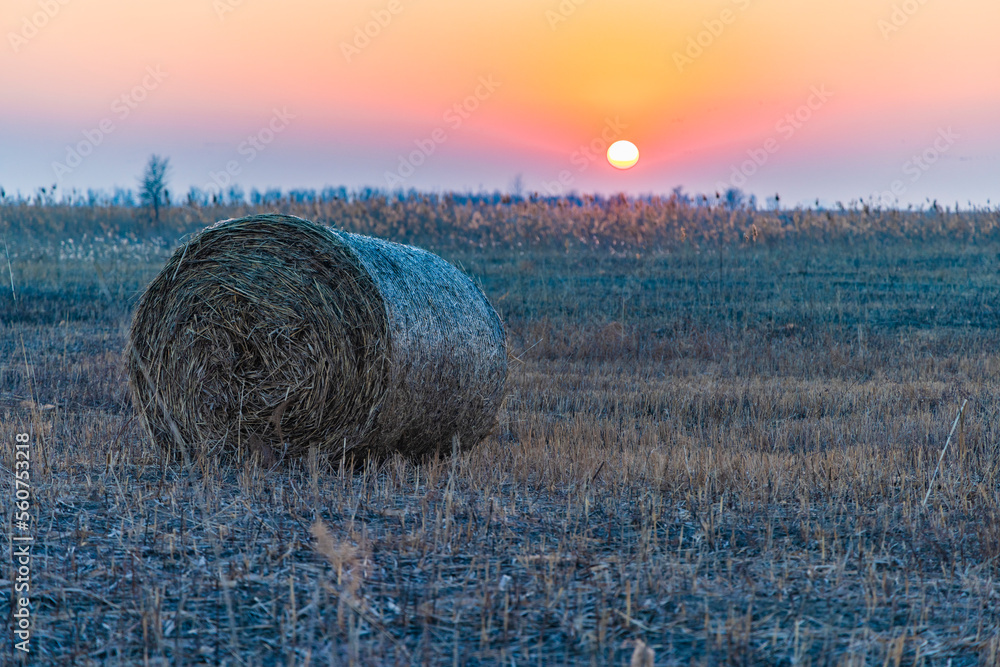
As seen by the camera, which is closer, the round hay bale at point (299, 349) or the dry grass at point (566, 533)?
the dry grass at point (566, 533)

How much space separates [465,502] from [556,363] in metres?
6.19

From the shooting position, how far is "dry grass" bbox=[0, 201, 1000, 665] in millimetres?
3682

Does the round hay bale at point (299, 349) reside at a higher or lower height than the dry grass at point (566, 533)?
higher

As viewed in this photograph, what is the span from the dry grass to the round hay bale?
0.93 ft

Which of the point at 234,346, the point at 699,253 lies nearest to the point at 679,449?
the point at 234,346

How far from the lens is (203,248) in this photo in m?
6.99

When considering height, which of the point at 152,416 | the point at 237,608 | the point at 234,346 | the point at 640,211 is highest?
the point at 640,211

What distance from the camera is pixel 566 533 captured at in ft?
16.4

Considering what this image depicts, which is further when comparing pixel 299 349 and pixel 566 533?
pixel 299 349

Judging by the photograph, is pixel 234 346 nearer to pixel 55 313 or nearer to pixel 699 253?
pixel 55 313

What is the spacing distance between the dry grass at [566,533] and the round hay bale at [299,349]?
0.28 metres

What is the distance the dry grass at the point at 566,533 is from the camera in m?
3.68

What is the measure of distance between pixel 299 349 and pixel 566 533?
2.60m

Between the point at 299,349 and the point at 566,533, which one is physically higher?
the point at 299,349
